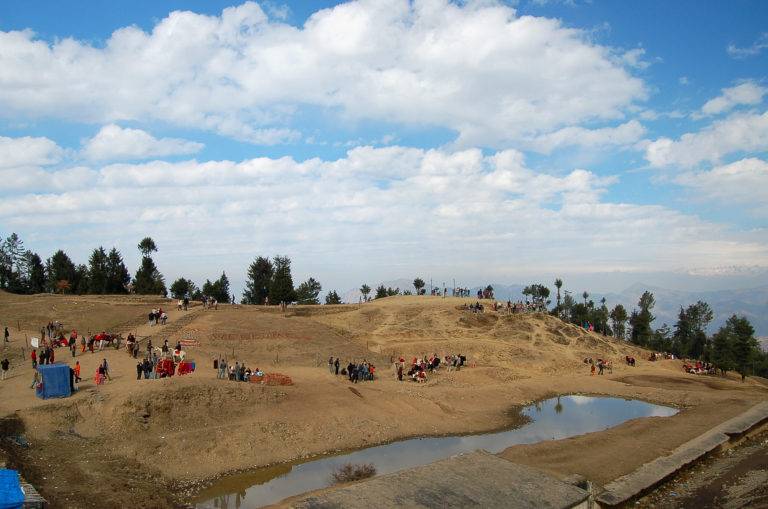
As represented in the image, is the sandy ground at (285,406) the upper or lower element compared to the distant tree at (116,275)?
lower

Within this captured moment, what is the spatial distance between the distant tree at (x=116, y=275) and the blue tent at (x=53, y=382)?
50.9 m

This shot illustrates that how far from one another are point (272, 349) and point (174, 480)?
66.4 ft

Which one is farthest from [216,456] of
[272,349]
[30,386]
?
[272,349]

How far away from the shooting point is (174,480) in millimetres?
21688

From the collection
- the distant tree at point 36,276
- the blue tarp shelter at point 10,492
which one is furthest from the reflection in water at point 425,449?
the distant tree at point 36,276

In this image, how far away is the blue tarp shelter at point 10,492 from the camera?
43.7 ft

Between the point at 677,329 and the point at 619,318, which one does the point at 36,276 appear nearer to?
the point at 619,318

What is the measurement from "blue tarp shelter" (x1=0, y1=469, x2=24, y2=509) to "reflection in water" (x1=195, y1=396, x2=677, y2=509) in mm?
7058

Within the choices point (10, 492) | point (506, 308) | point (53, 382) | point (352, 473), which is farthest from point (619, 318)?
point (10, 492)

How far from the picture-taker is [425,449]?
27.1 m

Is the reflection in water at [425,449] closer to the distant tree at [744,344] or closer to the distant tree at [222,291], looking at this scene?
the distant tree at [744,344]

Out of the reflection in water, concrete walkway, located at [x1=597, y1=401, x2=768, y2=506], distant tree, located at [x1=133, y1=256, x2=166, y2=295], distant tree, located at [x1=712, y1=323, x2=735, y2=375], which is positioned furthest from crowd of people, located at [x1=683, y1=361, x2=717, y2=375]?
distant tree, located at [x1=133, y1=256, x2=166, y2=295]

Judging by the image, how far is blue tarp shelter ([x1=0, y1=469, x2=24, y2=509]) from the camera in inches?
524

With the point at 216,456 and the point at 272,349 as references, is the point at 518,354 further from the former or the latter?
the point at 216,456
